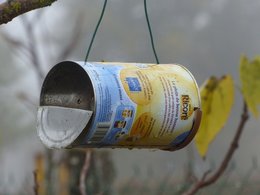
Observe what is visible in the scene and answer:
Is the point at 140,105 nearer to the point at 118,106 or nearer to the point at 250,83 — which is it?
the point at 118,106

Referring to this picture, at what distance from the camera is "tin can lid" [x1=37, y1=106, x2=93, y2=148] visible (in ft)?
3.32

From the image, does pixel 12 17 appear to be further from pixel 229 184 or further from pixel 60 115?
pixel 229 184

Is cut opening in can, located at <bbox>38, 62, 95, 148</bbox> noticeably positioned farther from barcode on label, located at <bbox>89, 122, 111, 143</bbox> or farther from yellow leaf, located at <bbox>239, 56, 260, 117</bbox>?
yellow leaf, located at <bbox>239, 56, 260, 117</bbox>

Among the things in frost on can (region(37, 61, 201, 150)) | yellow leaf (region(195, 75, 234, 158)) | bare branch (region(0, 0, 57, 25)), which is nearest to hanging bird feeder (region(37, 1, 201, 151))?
frost on can (region(37, 61, 201, 150))

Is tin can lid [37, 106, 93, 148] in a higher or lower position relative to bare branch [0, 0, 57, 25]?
lower

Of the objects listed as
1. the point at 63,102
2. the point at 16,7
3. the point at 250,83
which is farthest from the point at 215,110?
the point at 16,7

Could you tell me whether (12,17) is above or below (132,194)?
above

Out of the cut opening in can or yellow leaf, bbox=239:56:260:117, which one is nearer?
the cut opening in can

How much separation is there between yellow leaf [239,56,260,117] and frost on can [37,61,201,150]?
0.35 meters

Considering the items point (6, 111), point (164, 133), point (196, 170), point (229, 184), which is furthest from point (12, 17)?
point (6, 111)

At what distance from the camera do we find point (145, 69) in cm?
105

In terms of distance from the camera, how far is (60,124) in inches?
43.1

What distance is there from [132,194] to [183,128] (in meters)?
1.70

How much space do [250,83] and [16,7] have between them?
62 cm
